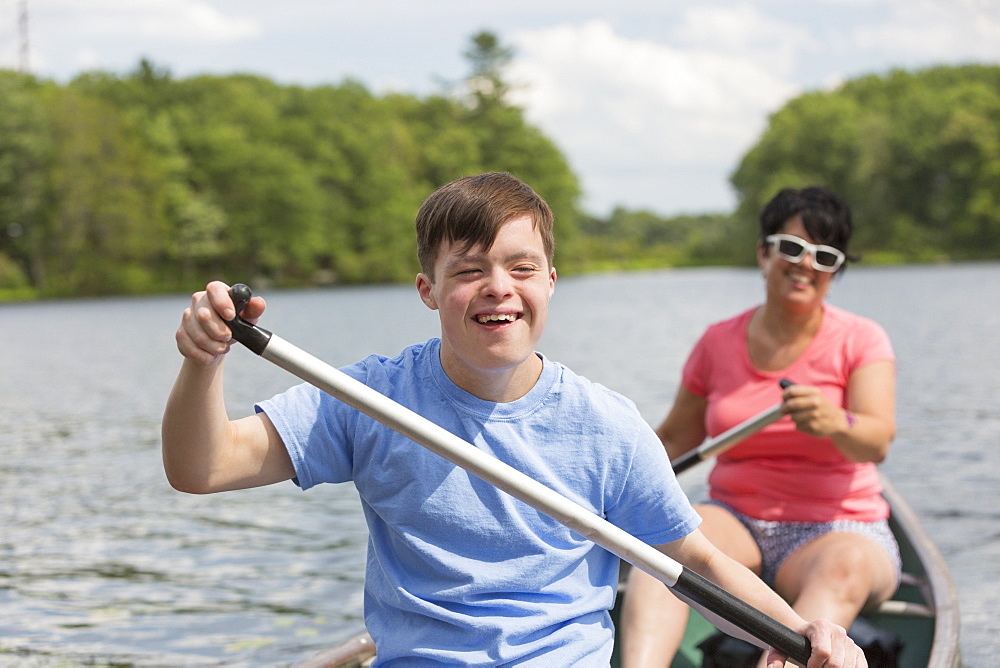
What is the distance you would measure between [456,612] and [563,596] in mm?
222

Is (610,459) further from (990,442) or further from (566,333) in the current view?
(566,333)

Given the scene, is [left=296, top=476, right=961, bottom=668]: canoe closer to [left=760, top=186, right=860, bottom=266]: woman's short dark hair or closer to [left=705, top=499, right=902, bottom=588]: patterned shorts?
[left=705, top=499, right=902, bottom=588]: patterned shorts

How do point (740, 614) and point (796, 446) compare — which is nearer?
point (740, 614)

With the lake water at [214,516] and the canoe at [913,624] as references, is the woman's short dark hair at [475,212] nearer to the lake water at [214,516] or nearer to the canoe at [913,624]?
the canoe at [913,624]

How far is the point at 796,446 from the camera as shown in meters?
3.57

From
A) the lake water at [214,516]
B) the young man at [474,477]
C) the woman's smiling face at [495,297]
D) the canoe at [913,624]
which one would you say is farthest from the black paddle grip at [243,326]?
the lake water at [214,516]

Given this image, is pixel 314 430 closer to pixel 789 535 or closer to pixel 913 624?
pixel 789 535

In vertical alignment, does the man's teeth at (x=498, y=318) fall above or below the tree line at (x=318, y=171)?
below

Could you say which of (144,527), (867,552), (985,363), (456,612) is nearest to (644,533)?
(456,612)

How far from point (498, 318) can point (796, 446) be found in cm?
192

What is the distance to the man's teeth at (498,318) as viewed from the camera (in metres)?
1.99

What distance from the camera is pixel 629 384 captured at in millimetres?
15188

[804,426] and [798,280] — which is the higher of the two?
[798,280]

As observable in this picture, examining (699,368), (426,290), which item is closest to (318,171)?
(699,368)
